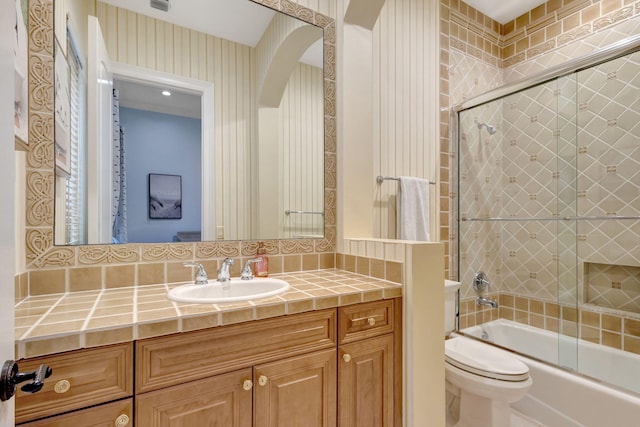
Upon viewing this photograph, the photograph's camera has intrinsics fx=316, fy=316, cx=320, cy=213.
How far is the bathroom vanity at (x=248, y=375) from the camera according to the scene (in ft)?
2.64

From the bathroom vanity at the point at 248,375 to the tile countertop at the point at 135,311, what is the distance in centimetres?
2

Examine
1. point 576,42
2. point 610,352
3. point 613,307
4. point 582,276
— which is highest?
point 576,42

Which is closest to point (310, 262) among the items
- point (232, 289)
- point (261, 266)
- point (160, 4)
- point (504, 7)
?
point (261, 266)

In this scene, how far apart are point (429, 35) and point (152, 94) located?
1.92 m

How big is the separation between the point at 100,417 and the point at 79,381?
112 millimetres

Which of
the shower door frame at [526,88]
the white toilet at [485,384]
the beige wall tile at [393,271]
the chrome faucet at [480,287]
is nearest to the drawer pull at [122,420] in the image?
the beige wall tile at [393,271]

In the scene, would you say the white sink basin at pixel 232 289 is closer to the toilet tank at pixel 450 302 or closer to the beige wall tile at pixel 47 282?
the beige wall tile at pixel 47 282

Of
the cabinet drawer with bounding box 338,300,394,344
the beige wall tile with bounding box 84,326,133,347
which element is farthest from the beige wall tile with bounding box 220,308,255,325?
the cabinet drawer with bounding box 338,300,394,344

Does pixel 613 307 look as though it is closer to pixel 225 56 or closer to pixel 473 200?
pixel 473 200

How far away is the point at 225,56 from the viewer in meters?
1.53

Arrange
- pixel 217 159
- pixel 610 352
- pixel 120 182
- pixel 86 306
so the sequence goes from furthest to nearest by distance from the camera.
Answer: pixel 610 352
pixel 217 159
pixel 120 182
pixel 86 306

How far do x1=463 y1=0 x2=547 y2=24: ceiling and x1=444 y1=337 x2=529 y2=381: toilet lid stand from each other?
2.51 meters

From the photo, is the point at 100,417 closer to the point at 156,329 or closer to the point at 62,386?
the point at 62,386

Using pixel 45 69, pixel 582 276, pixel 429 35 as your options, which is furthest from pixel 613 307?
pixel 45 69
